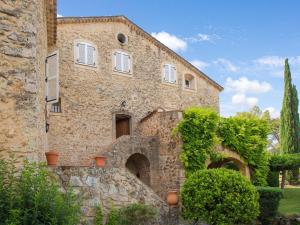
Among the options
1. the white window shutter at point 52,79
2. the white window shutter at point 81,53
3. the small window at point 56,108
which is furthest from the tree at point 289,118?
the white window shutter at point 52,79

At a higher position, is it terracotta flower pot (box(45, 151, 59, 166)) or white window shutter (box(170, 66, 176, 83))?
white window shutter (box(170, 66, 176, 83))

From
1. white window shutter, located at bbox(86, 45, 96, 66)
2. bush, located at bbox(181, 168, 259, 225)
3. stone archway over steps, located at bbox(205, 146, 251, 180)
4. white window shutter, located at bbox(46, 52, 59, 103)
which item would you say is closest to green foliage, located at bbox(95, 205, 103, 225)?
bush, located at bbox(181, 168, 259, 225)

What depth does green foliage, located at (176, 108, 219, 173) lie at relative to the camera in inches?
543

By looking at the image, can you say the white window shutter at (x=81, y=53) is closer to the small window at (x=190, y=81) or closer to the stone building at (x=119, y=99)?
the stone building at (x=119, y=99)

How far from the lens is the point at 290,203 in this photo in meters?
15.7

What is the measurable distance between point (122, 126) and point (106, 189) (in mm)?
9607

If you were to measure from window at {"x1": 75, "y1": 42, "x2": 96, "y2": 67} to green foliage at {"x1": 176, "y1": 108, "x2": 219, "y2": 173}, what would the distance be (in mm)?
5396

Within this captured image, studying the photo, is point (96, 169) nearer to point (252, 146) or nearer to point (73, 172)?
point (73, 172)

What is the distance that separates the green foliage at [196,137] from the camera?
13789mm

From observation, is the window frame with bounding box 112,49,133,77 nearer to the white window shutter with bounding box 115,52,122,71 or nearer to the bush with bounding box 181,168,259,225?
the white window shutter with bounding box 115,52,122,71

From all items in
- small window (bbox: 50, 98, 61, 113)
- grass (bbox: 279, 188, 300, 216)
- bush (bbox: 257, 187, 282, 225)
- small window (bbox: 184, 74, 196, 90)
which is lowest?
grass (bbox: 279, 188, 300, 216)

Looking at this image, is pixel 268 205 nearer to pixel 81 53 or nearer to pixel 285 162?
pixel 285 162

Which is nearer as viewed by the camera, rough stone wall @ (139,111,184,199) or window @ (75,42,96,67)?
rough stone wall @ (139,111,184,199)

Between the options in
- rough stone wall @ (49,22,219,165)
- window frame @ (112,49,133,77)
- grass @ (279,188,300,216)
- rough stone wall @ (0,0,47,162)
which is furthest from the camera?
window frame @ (112,49,133,77)
